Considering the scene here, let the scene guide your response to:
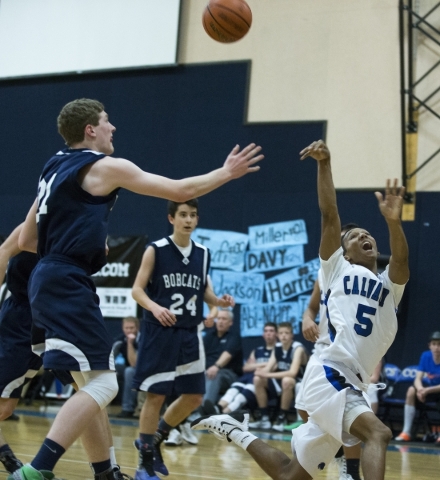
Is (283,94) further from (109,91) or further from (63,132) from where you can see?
(63,132)

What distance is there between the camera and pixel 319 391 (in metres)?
4.12

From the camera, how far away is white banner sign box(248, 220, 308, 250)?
11.9 m

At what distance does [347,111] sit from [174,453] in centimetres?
651

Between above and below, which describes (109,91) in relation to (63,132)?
above

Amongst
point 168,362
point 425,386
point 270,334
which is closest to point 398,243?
point 168,362

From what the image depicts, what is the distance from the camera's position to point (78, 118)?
4141 mm

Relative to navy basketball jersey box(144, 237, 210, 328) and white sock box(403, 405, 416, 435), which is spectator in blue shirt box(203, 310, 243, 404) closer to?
white sock box(403, 405, 416, 435)

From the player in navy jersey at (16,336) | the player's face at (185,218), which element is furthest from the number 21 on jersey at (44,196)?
the player's face at (185,218)

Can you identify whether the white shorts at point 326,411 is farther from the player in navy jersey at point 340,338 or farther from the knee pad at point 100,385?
the knee pad at point 100,385

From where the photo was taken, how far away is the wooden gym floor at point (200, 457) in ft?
18.9

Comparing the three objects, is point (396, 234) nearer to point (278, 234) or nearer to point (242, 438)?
point (242, 438)

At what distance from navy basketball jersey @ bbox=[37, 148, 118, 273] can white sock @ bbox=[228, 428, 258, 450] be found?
4.89ft

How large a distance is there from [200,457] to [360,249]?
3.15m

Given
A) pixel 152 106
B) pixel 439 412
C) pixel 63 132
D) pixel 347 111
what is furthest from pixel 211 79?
pixel 63 132
